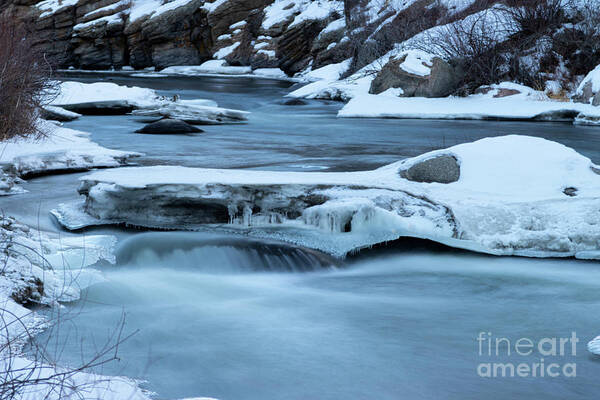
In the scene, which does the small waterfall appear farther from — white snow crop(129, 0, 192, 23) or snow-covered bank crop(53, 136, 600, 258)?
white snow crop(129, 0, 192, 23)

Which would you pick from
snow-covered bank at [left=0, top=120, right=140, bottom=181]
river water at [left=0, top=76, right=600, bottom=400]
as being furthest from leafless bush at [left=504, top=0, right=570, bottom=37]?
river water at [left=0, top=76, right=600, bottom=400]

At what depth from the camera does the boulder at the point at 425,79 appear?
53.2ft

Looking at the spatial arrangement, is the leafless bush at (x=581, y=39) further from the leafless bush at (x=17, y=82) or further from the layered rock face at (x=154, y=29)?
the layered rock face at (x=154, y=29)

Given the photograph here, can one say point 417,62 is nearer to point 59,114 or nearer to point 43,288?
point 59,114

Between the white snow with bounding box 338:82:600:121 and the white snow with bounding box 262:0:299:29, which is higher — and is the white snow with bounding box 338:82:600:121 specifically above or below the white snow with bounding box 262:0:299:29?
below

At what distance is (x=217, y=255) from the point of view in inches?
200

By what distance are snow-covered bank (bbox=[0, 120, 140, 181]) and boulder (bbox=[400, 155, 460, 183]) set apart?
4.09 meters

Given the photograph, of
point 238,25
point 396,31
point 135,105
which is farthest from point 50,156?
point 238,25

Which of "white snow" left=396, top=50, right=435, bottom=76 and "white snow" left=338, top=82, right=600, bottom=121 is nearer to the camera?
"white snow" left=338, top=82, right=600, bottom=121

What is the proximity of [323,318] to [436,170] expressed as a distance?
2.23 meters

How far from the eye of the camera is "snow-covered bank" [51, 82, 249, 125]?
14.0 m

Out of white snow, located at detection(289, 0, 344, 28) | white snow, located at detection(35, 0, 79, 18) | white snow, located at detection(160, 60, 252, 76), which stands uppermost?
white snow, located at detection(35, 0, 79, 18)

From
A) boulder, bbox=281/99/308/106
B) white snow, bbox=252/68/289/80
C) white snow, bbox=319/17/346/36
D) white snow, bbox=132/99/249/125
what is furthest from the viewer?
white snow, bbox=252/68/289/80

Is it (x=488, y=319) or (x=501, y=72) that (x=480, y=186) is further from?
(x=501, y=72)
